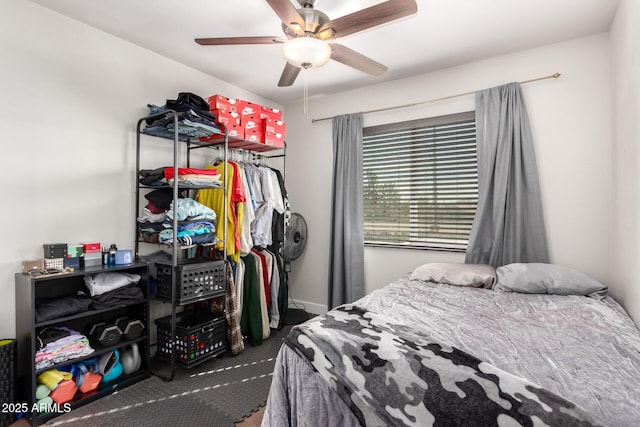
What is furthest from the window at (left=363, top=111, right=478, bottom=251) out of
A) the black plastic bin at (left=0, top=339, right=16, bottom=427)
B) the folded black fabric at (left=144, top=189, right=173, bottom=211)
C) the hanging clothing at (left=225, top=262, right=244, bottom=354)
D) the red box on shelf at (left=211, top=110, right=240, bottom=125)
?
the black plastic bin at (left=0, top=339, right=16, bottom=427)

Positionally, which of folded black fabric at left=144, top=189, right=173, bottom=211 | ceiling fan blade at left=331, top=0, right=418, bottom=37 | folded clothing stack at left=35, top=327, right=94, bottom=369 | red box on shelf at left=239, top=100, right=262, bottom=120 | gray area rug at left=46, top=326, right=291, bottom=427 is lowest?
gray area rug at left=46, top=326, right=291, bottom=427

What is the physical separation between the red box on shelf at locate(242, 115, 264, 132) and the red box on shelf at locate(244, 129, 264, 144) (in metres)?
0.03

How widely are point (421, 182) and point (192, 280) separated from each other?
2304 millimetres

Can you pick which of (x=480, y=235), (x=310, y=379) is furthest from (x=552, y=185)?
(x=310, y=379)

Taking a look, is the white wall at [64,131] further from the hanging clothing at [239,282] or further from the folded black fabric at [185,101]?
the hanging clothing at [239,282]

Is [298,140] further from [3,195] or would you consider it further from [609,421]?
[609,421]

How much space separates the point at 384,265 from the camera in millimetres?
3520

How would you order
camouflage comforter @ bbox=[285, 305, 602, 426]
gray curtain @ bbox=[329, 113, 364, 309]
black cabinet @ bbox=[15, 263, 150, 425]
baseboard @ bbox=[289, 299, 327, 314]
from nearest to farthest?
camouflage comforter @ bbox=[285, 305, 602, 426]
black cabinet @ bbox=[15, 263, 150, 425]
gray curtain @ bbox=[329, 113, 364, 309]
baseboard @ bbox=[289, 299, 327, 314]

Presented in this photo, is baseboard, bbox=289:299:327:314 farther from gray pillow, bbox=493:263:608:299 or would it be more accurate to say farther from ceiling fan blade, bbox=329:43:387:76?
ceiling fan blade, bbox=329:43:387:76

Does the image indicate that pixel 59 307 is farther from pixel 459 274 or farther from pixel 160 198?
pixel 459 274

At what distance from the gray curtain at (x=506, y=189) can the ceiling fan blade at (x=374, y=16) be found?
5.28 ft

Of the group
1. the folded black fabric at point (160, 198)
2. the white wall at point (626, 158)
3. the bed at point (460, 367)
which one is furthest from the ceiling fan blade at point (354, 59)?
the folded black fabric at point (160, 198)

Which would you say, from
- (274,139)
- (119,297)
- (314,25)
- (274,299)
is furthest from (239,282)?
(314,25)

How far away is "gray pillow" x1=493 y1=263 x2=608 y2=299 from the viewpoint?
2.20 m
